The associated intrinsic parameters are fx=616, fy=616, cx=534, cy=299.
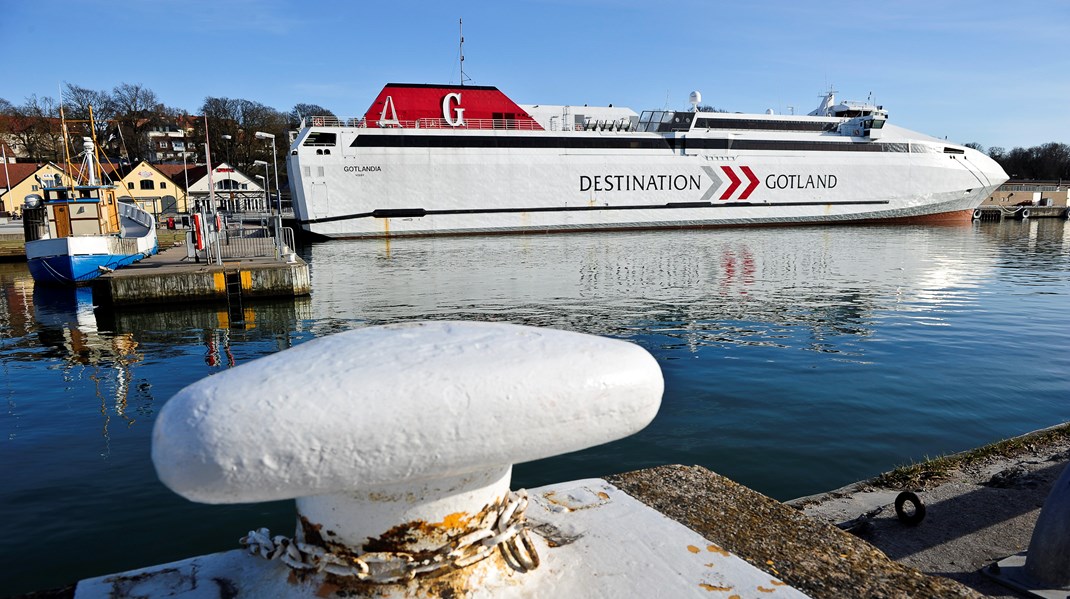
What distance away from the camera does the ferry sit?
3369 centimetres

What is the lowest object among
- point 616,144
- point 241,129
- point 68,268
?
point 68,268

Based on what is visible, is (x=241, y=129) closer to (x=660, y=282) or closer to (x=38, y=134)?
(x=38, y=134)

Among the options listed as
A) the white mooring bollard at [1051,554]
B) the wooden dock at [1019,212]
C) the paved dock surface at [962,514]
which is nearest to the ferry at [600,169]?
the wooden dock at [1019,212]

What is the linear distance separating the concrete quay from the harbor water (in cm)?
49

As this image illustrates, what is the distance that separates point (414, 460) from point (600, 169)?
120 feet

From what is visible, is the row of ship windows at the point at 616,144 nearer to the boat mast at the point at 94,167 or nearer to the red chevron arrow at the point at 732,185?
the red chevron arrow at the point at 732,185

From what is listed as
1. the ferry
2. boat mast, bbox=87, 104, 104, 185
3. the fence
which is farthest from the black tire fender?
the ferry

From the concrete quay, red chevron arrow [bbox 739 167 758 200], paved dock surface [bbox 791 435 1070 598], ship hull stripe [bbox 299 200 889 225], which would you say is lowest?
paved dock surface [bbox 791 435 1070 598]

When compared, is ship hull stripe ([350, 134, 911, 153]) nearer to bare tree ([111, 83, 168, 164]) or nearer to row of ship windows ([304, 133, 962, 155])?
row of ship windows ([304, 133, 962, 155])

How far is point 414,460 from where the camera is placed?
4.64 ft

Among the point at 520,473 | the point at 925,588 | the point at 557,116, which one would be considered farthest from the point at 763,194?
the point at 925,588

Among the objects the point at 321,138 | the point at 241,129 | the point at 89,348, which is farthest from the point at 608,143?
the point at 241,129

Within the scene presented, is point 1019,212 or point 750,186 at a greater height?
point 750,186

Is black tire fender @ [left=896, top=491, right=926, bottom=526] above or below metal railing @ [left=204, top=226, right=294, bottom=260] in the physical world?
below
